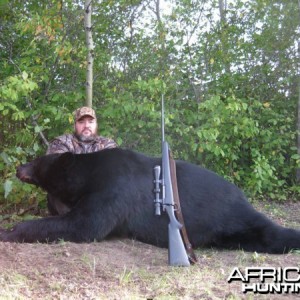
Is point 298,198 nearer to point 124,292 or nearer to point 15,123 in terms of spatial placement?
point 15,123

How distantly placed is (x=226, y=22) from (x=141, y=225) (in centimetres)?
412

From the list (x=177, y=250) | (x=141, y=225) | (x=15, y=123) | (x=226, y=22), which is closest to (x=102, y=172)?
(x=141, y=225)

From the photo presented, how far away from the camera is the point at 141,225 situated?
3662 mm

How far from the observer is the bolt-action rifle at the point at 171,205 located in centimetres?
303

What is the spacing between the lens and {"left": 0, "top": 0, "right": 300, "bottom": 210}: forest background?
16.6ft

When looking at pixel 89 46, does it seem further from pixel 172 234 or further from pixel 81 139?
pixel 172 234

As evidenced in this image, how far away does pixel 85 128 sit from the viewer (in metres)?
4.81

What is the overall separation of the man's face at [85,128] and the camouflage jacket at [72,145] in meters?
0.05

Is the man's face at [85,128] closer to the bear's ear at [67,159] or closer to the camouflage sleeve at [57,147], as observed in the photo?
the camouflage sleeve at [57,147]

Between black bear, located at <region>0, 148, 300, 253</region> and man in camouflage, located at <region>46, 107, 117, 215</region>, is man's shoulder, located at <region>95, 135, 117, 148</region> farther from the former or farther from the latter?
black bear, located at <region>0, 148, 300, 253</region>

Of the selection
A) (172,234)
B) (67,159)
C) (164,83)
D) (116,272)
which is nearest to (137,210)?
(172,234)

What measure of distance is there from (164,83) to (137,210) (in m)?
2.01

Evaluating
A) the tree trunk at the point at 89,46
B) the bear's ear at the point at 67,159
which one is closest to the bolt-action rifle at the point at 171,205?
the bear's ear at the point at 67,159

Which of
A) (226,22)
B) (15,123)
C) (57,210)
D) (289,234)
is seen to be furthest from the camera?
(226,22)
